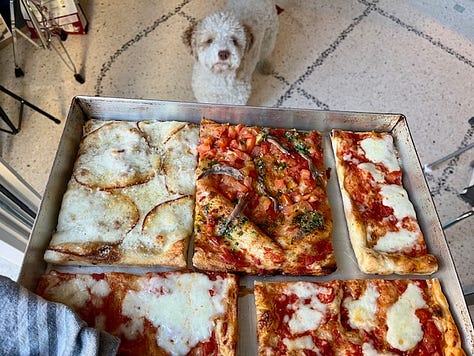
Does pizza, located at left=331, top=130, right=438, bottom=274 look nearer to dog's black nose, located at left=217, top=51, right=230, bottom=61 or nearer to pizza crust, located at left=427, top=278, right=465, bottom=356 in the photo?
pizza crust, located at left=427, top=278, right=465, bottom=356

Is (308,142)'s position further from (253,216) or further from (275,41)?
(275,41)

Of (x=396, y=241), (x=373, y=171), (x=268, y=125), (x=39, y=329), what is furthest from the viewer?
(x=268, y=125)

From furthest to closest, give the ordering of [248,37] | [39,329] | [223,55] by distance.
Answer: [248,37] → [223,55] → [39,329]

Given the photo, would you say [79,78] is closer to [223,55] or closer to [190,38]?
[190,38]

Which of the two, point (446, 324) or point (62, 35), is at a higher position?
point (62, 35)

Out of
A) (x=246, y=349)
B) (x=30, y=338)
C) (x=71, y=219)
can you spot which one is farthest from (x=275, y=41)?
(x=30, y=338)

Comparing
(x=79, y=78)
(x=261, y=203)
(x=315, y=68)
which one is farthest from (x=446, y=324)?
(x=79, y=78)
